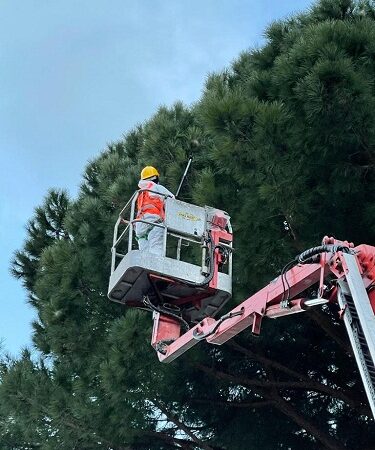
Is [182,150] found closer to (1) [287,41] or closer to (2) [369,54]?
(1) [287,41]

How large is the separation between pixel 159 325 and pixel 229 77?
3.31 meters

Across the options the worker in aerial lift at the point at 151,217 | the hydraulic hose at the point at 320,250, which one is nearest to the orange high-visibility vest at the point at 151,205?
the worker in aerial lift at the point at 151,217

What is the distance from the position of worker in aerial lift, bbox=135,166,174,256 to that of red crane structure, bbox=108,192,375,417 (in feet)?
0.35

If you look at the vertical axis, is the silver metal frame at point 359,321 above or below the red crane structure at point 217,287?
below

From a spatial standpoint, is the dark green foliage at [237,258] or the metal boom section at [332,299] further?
the dark green foliage at [237,258]

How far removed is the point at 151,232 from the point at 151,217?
144mm

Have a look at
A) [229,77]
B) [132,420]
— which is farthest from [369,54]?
[132,420]

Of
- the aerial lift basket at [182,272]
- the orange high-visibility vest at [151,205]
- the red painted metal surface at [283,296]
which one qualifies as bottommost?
the red painted metal surface at [283,296]

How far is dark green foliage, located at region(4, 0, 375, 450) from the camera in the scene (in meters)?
6.14

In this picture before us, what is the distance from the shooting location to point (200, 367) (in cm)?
805

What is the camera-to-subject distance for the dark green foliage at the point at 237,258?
6.14 meters

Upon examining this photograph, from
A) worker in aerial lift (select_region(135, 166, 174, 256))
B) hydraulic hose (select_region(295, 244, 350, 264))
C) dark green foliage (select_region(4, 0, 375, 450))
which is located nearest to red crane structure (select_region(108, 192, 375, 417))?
hydraulic hose (select_region(295, 244, 350, 264))

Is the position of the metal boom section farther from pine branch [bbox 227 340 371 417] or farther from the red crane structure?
pine branch [bbox 227 340 371 417]

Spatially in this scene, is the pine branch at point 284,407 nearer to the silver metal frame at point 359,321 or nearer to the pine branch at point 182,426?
A: the pine branch at point 182,426
